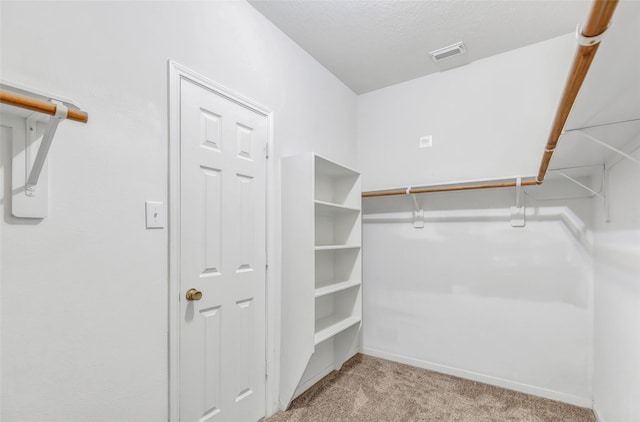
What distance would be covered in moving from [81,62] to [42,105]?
0.41m

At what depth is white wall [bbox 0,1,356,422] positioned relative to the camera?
1023 millimetres

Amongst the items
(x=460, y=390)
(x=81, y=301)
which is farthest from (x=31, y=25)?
(x=460, y=390)

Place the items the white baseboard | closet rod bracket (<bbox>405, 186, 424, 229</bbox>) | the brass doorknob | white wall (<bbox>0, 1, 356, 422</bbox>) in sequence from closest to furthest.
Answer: white wall (<bbox>0, 1, 356, 422</bbox>) → the brass doorknob → the white baseboard → closet rod bracket (<bbox>405, 186, 424, 229</bbox>)

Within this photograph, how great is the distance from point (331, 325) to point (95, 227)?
1.71 metres

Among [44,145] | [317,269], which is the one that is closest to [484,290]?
[317,269]

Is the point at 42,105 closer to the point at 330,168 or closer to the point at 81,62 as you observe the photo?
the point at 81,62

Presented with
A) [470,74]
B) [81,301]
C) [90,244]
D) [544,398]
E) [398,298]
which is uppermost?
[470,74]

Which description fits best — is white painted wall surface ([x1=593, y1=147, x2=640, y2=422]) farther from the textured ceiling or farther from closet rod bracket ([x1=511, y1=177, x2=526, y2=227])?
the textured ceiling

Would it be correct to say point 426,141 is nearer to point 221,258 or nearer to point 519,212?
point 519,212

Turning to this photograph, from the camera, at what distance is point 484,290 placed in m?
2.44

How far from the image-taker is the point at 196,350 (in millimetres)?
1547

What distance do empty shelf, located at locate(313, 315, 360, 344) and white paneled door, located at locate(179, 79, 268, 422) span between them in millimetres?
420

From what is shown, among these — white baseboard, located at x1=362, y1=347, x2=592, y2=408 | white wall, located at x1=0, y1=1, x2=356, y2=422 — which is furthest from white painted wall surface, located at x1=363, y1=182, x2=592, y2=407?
white wall, located at x1=0, y1=1, x2=356, y2=422

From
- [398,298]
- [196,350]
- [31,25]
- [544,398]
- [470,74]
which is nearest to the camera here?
[31,25]
